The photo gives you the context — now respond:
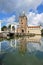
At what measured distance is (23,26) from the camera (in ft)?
247

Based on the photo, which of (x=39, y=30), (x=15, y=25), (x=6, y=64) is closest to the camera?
(x=6, y=64)

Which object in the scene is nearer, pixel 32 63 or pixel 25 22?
pixel 32 63

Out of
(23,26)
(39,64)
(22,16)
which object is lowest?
(39,64)

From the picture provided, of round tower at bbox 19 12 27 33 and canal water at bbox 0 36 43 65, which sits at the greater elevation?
round tower at bbox 19 12 27 33

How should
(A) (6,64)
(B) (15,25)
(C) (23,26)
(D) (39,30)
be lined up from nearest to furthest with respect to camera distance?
(A) (6,64) → (B) (15,25) → (C) (23,26) → (D) (39,30)

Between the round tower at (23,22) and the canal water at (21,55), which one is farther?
the round tower at (23,22)

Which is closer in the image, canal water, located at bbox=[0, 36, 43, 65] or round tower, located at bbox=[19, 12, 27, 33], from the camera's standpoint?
canal water, located at bbox=[0, 36, 43, 65]

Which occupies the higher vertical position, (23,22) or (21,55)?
(23,22)

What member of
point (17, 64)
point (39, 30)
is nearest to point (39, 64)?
point (17, 64)

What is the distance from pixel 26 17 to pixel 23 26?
5639 mm

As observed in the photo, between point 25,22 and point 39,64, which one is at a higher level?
point 25,22

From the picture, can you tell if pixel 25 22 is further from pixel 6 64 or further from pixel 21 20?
pixel 6 64

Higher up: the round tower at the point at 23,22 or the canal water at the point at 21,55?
the round tower at the point at 23,22

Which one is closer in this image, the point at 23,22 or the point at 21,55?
the point at 21,55
